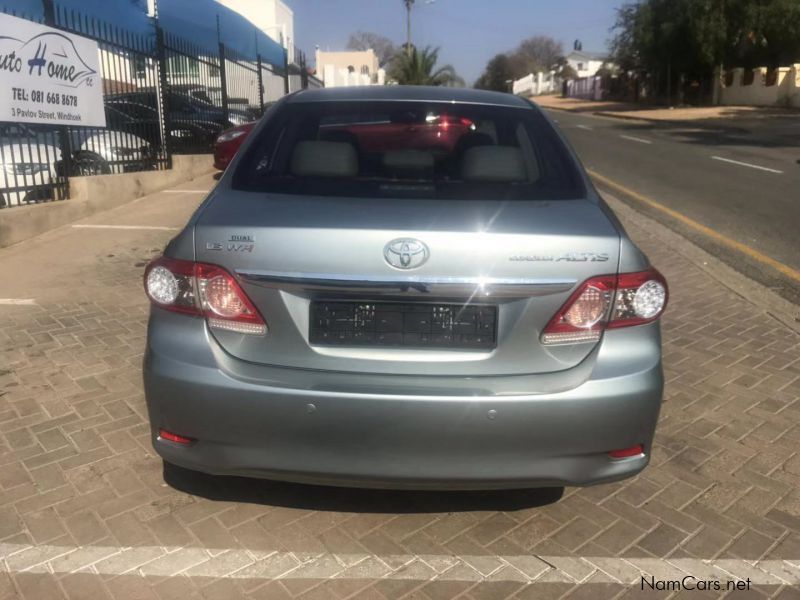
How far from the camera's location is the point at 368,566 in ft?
8.71

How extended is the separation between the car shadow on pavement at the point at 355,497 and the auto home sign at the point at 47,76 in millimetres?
5882

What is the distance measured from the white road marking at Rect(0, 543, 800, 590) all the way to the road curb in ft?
9.99

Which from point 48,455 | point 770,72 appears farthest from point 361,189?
point 770,72

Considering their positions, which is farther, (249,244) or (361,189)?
(361,189)

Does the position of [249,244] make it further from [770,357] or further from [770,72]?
[770,72]

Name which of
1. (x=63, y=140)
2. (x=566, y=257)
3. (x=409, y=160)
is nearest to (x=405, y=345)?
(x=566, y=257)

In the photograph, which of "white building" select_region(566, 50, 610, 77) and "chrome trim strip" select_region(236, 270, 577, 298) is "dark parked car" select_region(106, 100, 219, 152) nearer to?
"chrome trim strip" select_region(236, 270, 577, 298)

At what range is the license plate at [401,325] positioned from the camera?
243 centimetres

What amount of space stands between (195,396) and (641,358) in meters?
1.50

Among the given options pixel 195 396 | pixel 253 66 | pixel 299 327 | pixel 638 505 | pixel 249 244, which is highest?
pixel 253 66

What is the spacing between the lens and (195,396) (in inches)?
97.3

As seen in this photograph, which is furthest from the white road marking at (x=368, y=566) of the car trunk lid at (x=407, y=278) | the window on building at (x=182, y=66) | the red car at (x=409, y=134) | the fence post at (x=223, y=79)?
the fence post at (x=223, y=79)

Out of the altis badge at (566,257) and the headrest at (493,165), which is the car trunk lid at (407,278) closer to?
the altis badge at (566,257)

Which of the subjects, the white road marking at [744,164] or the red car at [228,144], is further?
the white road marking at [744,164]
